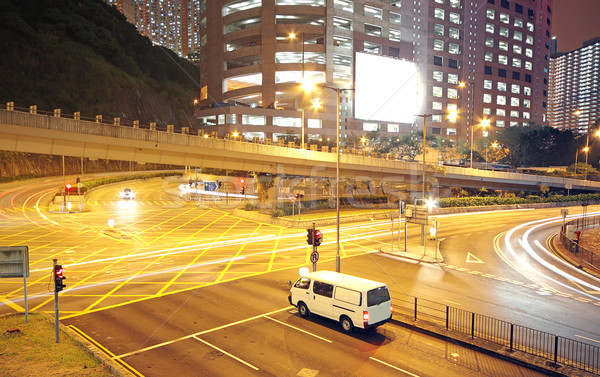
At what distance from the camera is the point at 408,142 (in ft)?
305

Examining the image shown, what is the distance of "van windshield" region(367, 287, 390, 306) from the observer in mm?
13602

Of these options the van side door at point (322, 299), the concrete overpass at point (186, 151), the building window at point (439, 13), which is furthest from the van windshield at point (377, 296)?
the building window at point (439, 13)

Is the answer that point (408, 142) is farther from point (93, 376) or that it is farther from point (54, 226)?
point (93, 376)

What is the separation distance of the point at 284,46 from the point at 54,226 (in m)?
61.9

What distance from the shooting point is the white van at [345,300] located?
13.5 m

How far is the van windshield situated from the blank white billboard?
75.5 meters

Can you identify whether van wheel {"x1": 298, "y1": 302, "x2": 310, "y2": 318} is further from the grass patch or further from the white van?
the grass patch

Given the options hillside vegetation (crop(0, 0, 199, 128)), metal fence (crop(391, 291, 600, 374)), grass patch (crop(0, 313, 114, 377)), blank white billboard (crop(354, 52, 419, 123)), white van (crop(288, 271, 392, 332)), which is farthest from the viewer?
blank white billboard (crop(354, 52, 419, 123))

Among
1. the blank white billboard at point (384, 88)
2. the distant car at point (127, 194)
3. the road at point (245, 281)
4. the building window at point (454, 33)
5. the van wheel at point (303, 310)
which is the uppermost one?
the building window at point (454, 33)

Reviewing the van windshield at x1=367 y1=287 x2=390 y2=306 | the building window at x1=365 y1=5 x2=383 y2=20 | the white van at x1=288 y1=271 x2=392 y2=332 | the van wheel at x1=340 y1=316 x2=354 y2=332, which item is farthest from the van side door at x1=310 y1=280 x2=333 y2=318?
the building window at x1=365 y1=5 x2=383 y2=20

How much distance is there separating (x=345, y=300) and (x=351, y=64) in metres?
84.5

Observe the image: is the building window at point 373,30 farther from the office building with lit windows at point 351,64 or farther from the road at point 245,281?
the road at point 245,281

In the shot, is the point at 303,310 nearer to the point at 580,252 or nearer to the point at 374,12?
Answer: the point at 580,252

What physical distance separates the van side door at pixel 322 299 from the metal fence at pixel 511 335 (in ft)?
10.4
